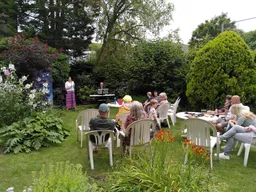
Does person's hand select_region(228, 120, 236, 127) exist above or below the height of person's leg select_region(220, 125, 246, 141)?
above

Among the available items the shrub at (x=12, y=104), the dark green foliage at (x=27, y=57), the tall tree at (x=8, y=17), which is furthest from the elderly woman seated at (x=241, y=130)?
the tall tree at (x=8, y=17)

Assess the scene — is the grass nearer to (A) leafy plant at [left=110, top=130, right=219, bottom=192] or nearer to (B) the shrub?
(A) leafy plant at [left=110, top=130, right=219, bottom=192]

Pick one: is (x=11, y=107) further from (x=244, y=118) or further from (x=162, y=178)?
(x=244, y=118)

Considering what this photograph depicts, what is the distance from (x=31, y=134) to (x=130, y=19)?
10634 millimetres

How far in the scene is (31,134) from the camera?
15.9ft

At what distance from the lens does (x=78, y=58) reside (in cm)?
1478

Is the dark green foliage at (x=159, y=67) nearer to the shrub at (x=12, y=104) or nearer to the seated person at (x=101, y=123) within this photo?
the shrub at (x=12, y=104)

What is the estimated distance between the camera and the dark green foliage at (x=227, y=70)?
738cm

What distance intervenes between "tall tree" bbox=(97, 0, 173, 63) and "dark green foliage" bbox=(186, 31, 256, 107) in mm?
6044

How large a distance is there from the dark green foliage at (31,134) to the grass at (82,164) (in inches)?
7.3

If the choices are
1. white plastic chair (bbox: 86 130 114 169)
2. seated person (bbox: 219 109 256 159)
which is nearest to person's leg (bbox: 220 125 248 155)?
seated person (bbox: 219 109 256 159)

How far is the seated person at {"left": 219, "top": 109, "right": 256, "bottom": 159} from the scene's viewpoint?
4062 millimetres

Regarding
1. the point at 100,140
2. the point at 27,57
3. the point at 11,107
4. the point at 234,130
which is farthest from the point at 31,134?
the point at 234,130

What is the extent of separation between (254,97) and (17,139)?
761cm
